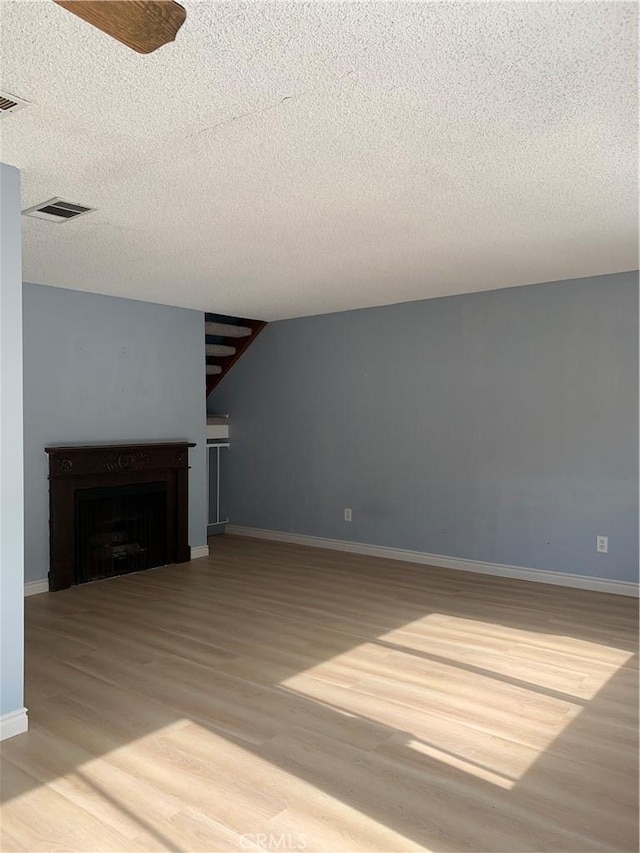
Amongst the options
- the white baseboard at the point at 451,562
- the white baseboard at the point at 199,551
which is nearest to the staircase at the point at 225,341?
the white baseboard at the point at 451,562

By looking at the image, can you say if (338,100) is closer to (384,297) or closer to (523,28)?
(523,28)

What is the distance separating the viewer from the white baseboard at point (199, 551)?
6273mm

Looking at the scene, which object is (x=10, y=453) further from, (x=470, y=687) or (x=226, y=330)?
(x=226, y=330)

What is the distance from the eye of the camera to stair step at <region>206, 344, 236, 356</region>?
7.28 meters


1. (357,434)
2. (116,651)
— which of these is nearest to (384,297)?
(357,434)

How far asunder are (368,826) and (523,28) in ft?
7.96

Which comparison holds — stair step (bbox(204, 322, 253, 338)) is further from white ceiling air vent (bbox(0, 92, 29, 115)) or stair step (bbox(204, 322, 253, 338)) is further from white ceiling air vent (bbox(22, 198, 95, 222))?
white ceiling air vent (bbox(0, 92, 29, 115))

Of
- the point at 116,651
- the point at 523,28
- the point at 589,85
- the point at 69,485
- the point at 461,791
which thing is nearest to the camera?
the point at 523,28

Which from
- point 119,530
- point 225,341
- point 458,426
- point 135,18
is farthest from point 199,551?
point 135,18

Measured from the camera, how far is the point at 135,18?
1.65 m

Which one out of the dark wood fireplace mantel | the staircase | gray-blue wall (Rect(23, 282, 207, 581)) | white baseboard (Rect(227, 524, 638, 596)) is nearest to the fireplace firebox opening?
the dark wood fireplace mantel

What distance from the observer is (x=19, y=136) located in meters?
2.51

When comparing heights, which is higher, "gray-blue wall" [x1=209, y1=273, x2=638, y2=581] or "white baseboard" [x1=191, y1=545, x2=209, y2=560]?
"gray-blue wall" [x1=209, y1=273, x2=638, y2=581]

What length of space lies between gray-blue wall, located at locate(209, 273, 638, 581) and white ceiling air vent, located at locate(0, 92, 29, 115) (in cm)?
413
